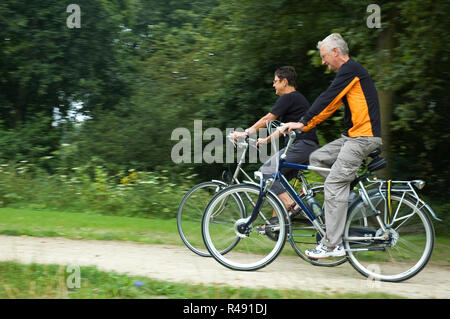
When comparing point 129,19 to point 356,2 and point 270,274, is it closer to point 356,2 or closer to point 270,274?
point 356,2

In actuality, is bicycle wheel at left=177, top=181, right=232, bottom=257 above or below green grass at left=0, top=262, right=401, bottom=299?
above

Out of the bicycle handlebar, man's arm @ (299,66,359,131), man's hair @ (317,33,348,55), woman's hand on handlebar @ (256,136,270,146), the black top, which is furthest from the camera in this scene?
the black top

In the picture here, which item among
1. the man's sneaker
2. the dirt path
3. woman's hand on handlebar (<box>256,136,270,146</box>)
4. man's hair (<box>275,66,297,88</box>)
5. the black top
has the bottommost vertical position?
the dirt path

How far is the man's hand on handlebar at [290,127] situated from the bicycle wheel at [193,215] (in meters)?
1.24

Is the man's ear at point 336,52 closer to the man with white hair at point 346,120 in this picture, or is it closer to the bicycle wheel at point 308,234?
the man with white hair at point 346,120

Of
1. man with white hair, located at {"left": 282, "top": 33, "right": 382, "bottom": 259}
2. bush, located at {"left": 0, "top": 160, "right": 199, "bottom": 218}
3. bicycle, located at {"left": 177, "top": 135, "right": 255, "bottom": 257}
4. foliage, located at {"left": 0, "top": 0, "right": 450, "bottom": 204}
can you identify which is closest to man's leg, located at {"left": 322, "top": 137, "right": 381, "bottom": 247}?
man with white hair, located at {"left": 282, "top": 33, "right": 382, "bottom": 259}

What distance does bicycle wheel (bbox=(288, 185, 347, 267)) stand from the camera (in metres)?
5.97

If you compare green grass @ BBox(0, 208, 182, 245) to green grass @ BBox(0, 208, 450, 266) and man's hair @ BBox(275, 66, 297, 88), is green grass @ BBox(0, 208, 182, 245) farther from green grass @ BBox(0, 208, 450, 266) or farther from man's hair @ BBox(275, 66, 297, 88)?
man's hair @ BBox(275, 66, 297, 88)

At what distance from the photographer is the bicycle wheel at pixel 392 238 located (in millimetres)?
5469

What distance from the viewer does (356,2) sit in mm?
9438

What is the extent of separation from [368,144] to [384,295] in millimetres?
1431

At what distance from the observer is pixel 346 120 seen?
222 inches

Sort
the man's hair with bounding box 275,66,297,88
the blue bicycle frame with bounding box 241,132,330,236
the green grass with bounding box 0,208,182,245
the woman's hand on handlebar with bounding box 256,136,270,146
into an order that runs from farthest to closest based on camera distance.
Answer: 1. the green grass with bounding box 0,208,182,245
2. the man's hair with bounding box 275,66,297,88
3. the woman's hand on handlebar with bounding box 256,136,270,146
4. the blue bicycle frame with bounding box 241,132,330,236

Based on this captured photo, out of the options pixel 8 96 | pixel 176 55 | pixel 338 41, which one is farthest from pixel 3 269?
pixel 8 96
